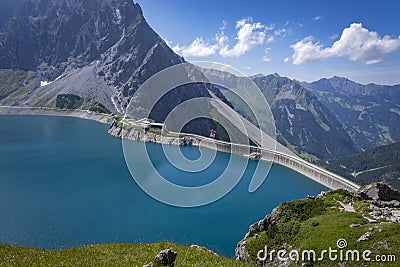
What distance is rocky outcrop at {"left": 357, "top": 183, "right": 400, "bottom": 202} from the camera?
103 ft

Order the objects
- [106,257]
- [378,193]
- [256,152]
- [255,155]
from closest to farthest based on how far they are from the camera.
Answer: [106,257] → [378,193] → [255,155] → [256,152]

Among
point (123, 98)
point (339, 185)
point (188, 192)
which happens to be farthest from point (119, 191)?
point (123, 98)

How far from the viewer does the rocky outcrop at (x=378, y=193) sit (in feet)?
103

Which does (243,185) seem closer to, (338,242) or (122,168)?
(122,168)

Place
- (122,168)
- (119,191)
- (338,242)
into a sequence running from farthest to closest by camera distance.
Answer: (122,168) < (119,191) < (338,242)

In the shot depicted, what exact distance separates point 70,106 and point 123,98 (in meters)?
33.6

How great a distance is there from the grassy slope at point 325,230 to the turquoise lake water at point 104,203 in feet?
41.1

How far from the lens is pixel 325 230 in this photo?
68.9 ft

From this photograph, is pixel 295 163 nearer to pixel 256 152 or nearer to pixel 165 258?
pixel 256 152

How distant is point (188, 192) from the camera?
4944 centimetres

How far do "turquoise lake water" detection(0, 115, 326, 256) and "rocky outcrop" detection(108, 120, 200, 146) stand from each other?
1872cm

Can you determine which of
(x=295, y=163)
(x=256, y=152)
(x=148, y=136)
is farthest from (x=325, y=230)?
(x=148, y=136)

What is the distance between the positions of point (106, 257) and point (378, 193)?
1195 inches

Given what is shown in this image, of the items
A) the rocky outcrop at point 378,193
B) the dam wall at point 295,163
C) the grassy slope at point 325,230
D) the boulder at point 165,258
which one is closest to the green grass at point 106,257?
the boulder at point 165,258
